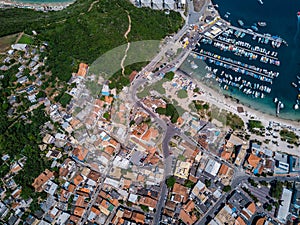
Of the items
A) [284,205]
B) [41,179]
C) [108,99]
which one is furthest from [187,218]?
[108,99]

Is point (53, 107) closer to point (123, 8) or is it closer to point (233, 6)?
point (123, 8)

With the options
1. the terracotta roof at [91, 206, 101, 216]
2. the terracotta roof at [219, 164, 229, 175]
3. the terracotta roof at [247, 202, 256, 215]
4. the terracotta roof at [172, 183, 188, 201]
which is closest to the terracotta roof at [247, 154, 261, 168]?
the terracotta roof at [219, 164, 229, 175]

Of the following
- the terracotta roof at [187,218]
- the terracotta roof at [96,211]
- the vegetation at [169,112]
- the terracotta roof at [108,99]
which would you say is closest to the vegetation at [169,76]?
the vegetation at [169,112]

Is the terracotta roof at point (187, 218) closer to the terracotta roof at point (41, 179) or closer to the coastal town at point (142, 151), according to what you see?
the coastal town at point (142, 151)

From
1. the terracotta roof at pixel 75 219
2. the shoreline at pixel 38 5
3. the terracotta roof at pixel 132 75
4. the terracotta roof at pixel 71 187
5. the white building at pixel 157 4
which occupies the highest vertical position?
the white building at pixel 157 4

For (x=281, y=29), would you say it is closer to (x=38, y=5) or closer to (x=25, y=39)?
(x=25, y=39)
